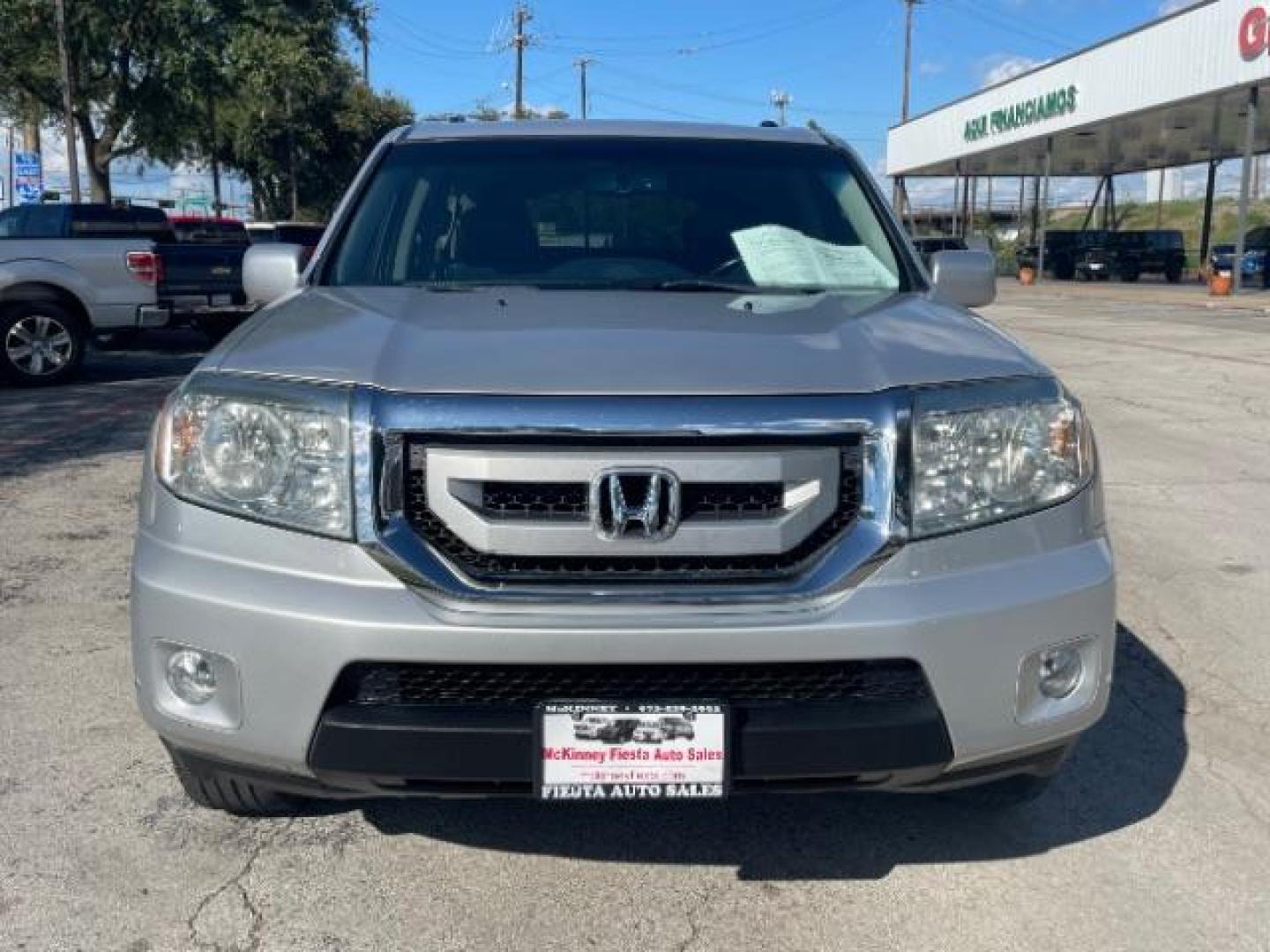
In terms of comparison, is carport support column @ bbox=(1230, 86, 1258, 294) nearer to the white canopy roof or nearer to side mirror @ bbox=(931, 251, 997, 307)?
the white canopy roof

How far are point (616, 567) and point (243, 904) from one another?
1206 millimetres

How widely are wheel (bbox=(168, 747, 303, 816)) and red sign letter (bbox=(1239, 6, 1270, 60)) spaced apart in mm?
26686

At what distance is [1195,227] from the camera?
229 ft

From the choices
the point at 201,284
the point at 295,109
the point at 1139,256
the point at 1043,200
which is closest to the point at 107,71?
the point at 201,284

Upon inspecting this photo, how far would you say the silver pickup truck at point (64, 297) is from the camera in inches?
450

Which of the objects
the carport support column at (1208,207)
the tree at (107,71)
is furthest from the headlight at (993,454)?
the carport support column at (1208,207)

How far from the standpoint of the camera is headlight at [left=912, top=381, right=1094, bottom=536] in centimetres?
247

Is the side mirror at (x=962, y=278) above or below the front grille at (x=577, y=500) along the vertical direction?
above

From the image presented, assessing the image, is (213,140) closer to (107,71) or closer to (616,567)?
(107,71)

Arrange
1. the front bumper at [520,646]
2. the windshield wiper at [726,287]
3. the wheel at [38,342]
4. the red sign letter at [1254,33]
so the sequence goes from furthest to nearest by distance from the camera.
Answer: the red sign letter at [1254,33] < the wheel at [38,342] < the windshield wiper at [726,287] < the front bumper at [520,646]

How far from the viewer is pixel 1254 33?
24.7 m

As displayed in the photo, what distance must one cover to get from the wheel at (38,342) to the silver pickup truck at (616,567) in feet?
32.8

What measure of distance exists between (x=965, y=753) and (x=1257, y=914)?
2.88 ft

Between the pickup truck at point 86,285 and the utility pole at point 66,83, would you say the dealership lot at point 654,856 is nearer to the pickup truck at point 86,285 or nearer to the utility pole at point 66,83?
the pickup truck at point 86,285
